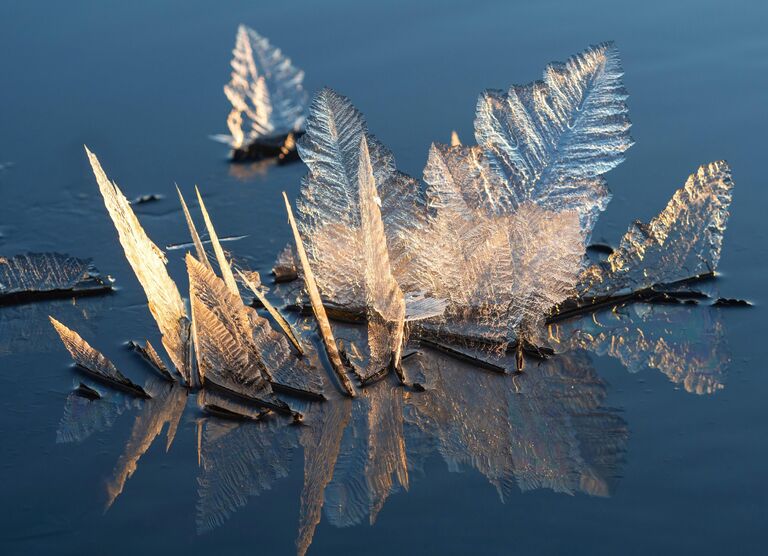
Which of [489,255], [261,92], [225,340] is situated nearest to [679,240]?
[489,255]

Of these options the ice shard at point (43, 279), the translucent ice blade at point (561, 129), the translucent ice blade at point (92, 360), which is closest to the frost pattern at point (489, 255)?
the translucent ice blade at point (561, 129)

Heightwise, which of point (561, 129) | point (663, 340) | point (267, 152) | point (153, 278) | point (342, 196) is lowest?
point (153, 278)

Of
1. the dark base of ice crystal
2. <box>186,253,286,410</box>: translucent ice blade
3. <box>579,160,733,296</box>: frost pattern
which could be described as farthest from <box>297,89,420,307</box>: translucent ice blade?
the dark base of ice crystal

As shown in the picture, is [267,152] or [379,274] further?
[267,152]

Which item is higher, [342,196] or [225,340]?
[342,196]

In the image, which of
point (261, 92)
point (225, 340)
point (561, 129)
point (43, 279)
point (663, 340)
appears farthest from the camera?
point (261, 92)

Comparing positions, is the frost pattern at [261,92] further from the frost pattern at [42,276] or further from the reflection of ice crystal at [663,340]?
the reflection of ice crystal at [663,340]

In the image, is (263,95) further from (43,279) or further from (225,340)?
(225,340)
